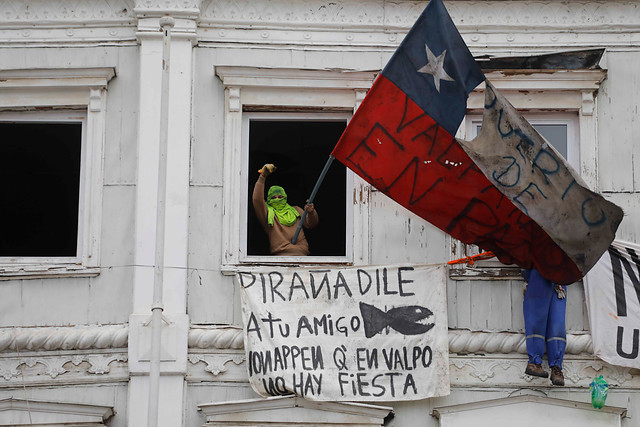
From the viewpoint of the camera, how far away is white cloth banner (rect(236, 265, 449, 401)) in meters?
13.1

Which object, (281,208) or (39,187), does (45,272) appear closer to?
(39,187)

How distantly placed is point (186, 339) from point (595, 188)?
13.5 ft

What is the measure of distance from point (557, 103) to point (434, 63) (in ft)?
5.74

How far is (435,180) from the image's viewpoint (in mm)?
13227

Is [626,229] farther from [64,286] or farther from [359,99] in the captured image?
[64,286]

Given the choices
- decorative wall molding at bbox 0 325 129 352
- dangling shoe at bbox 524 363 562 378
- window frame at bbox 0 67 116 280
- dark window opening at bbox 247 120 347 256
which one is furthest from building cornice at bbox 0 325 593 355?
dark window opening at bbox 247 120 347 256

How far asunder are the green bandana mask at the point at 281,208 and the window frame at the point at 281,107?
0.27 meters

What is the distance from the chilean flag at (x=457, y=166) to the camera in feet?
41.7

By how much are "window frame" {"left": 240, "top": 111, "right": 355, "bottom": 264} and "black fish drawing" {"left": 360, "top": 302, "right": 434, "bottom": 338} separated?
2.10 feet

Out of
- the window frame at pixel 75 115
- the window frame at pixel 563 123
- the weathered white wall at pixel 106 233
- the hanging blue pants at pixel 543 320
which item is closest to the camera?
the hanging blue pants at pixel 543 320

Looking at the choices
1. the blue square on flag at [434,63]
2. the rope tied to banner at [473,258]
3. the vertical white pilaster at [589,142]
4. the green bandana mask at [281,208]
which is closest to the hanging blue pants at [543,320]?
the rope tied to banner at [473,258]

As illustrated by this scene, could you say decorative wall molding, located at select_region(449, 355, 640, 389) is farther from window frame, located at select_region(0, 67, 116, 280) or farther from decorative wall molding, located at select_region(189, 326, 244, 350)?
window frame, located at select_region(0, 67, 116, 280)

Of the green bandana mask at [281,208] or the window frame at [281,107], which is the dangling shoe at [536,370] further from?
the green bandana mask at [281,208]

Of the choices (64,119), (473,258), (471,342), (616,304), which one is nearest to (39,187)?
(64,119)
